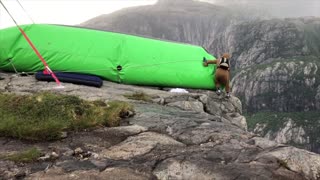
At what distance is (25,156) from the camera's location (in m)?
9.12

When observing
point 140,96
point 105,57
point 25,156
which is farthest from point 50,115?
point 105,57

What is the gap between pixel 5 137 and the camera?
10461 mm

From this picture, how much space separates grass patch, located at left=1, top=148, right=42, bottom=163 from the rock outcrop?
6.7 inches

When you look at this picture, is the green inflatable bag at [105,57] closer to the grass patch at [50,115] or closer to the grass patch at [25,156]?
the grass patch at [50,115]

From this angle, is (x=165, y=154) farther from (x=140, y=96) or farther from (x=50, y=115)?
(x=140, y=96)

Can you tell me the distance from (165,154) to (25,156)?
11.2 feet

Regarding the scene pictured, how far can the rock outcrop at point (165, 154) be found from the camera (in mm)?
8680

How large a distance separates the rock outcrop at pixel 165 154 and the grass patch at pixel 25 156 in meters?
0.17

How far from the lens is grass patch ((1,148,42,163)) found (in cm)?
900

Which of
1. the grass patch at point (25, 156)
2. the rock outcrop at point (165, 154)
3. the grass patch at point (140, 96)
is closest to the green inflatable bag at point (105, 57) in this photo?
the grass patch at point (140, 96)

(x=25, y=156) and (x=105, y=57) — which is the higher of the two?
(x=105, y=57)

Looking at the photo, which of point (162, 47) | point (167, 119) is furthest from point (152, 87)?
point (167, 119)

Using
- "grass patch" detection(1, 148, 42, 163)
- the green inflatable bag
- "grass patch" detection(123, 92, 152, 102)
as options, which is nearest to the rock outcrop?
"grass patch" detection(1, 148, 42, 163)

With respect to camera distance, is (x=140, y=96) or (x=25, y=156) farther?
(x=140, y=96)
